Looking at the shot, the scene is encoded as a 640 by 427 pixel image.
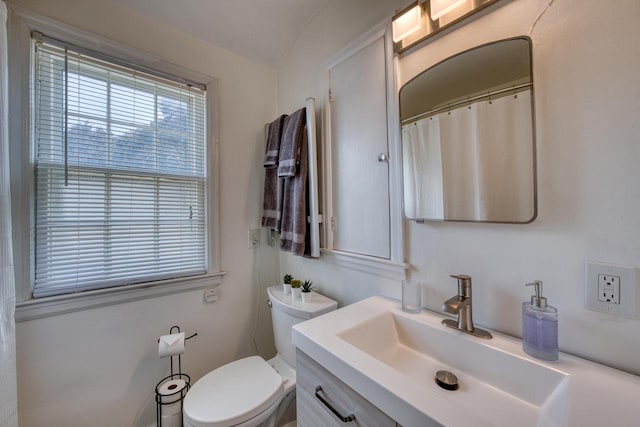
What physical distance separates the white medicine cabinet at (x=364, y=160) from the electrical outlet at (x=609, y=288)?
519 mm

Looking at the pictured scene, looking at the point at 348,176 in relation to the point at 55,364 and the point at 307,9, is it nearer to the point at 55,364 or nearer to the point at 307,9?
the point at 307,9

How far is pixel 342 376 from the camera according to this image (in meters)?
0.62

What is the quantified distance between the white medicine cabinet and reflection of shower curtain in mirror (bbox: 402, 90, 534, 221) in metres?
0.10

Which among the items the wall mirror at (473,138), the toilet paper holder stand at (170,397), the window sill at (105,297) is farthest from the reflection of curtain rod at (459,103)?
the toilet paper holder stand at (170,397)

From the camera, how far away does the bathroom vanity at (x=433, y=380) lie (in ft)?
1.53

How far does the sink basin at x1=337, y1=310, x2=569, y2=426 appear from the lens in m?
0.56

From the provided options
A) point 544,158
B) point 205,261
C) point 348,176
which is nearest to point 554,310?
point 544,158

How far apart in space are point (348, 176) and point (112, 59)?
1366 mm

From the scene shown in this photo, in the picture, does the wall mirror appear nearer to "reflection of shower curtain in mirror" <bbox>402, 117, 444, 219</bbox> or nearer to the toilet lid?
"reflection of shower curtain in mirror" <bbox>402, 117, 444, 219</bbox>

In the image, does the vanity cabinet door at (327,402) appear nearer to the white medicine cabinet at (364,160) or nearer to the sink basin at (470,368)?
the sink basin at (470,368)

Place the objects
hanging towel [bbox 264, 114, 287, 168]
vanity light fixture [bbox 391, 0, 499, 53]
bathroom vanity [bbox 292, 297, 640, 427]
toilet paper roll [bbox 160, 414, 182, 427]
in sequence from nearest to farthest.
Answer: bathroom vanity [bbox 292, 297, 640, 427], vanity light fixture [bbox 391, 0, 499, 53], toilet paper roll [bbox 160, 414, 182, 427], hanging towel [bbox 264, 114, 287, 168]

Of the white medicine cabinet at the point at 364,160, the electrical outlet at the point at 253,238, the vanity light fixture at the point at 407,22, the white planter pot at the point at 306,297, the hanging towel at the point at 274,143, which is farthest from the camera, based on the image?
the electrical outlet at the point at 253,238

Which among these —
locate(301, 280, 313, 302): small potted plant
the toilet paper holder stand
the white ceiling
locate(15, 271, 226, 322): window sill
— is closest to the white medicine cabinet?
locate(301, 280, 313, 302): small potted plant

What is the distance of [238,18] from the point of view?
1457mm
